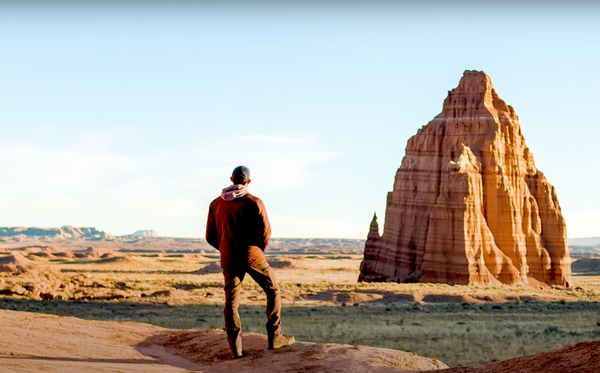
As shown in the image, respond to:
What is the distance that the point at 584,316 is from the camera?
3497 cm

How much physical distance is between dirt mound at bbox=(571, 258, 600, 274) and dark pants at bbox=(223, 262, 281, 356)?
110510mm

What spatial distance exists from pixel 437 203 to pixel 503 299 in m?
12.6

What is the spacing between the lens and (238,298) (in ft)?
37.3

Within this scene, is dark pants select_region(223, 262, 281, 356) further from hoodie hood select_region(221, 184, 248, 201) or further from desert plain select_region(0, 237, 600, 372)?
hoodie hood select_region(221, 184, 248, 201)

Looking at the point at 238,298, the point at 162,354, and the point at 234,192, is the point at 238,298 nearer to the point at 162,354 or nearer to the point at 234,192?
the point at 234,192

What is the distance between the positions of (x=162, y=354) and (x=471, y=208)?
4752 cm

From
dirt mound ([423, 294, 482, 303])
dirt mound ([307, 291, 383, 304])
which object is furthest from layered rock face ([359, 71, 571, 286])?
dirt mound ([307, 291, 383, 304])

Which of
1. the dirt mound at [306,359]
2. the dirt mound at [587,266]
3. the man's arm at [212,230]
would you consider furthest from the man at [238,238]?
the dirt mound at [587,266]

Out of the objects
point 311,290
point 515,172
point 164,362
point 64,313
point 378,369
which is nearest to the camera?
point 378,369

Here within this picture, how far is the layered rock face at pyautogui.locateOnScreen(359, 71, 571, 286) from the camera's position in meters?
57.2

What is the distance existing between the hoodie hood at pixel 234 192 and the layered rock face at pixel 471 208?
46.3 m

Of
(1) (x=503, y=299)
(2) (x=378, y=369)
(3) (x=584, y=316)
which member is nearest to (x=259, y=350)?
(2) (x=378, y=369)

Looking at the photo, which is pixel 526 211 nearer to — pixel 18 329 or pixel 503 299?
pixel 503 299

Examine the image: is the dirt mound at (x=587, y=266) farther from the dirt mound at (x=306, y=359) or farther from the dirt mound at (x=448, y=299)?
the dirt mound at (x=306, y=359)
